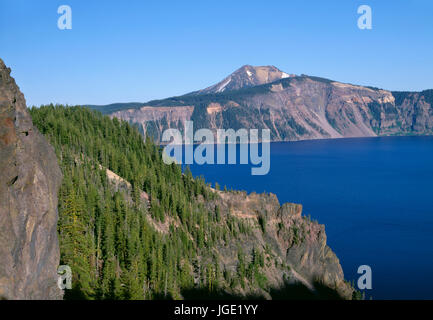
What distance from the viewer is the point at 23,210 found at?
3356 cm

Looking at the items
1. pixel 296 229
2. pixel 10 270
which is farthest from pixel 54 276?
pixel 296 229

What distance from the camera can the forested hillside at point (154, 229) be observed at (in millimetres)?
55750

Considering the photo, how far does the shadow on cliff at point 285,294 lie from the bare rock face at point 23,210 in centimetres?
3226

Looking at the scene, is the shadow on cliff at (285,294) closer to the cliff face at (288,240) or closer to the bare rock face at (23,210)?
the cliff face at (288,240)

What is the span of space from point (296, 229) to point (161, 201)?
3569 centimetres

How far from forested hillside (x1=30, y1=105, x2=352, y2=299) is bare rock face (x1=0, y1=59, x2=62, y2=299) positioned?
8.55 metres

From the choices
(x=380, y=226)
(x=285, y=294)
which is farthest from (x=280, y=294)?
(x=380, y=226)

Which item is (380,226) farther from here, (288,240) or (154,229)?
(154,229)

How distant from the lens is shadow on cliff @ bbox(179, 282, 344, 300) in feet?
221

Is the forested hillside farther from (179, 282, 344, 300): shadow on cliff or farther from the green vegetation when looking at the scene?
(179, 282, 344, 300): shadow on cliff

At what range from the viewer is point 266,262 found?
85125 mm

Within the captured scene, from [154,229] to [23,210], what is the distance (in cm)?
4214

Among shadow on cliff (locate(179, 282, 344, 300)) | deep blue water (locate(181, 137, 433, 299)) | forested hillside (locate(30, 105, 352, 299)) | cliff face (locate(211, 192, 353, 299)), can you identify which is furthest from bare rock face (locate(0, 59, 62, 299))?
deep blue water (locate(181, 137, 433, 299))
